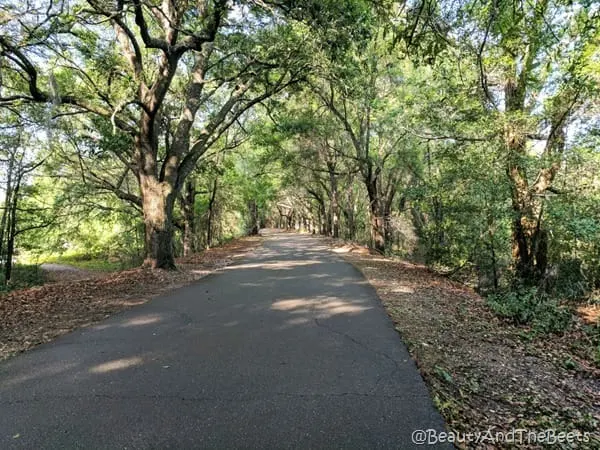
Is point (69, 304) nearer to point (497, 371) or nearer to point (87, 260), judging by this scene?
point (497, 371)

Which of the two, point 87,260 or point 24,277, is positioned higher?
point 24,277

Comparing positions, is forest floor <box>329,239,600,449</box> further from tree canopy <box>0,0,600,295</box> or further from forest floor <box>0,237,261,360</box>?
forest floor <box>0,237,261,360</box>

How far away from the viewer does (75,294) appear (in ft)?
24.2

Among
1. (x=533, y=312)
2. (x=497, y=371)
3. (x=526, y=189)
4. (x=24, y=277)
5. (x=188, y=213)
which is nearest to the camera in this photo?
(x=497, y=371)

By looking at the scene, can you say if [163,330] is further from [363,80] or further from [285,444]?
[363,80]

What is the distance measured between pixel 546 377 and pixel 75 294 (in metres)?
8.53

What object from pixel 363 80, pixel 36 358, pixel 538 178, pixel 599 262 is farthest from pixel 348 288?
pixel 363 80

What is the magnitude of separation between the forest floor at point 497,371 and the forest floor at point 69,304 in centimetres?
511

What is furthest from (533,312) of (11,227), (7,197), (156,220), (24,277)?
(24,277)

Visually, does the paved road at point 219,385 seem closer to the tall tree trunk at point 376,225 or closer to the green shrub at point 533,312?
the green shrub at point 533,312

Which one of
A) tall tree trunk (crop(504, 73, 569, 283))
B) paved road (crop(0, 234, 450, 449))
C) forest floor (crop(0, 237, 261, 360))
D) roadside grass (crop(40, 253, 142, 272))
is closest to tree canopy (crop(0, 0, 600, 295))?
tall tree trunk (crop(504, 73, 569, 283))

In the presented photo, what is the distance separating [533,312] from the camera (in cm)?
668

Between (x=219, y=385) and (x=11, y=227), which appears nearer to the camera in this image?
(x=219, y=385)

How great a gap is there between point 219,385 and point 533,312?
20.8ft
